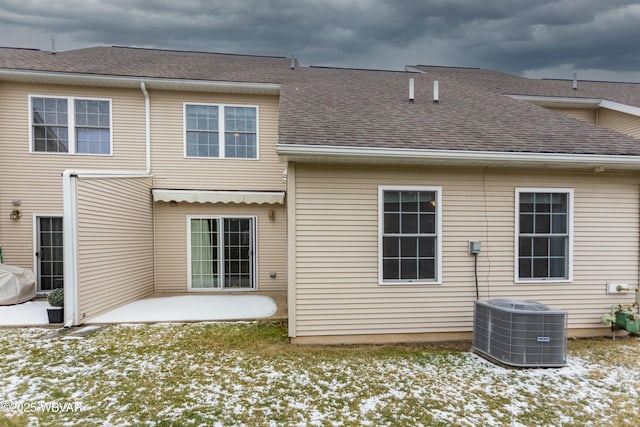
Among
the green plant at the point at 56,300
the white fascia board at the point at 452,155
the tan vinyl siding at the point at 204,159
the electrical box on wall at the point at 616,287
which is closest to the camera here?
the white fascia board at the point at 452,155

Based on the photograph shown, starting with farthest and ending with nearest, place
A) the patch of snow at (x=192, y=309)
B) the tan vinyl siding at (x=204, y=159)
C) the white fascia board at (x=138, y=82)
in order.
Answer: the tan vinyl siding at (x=204, y=159), the white fascia board at (x=138, y=82), the patch of snow at (x=192, y=309)

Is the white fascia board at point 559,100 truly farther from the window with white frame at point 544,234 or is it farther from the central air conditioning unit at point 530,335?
the central air conditioning unit at point 530,335

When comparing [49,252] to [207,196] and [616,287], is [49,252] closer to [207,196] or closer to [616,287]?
[207,196]

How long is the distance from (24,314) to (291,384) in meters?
6.49

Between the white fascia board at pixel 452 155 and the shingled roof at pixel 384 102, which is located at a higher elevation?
the shingled roof at pixel 384 102

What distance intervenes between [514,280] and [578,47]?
72.9 ft

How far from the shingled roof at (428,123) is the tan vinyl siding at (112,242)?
437 cm

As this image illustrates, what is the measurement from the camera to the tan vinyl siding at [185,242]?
882cm

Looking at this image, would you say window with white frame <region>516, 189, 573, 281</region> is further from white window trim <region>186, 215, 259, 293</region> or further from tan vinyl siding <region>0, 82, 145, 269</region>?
tan vinyl siding <region>0, 82, 145, 269</region>

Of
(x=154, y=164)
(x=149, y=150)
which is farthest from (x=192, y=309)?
(x=149, y=150)

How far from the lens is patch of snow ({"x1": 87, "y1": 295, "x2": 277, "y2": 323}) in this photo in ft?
21.1

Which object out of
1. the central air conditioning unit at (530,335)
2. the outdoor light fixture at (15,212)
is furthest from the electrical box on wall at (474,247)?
the outdoor light fixture at (15,212)

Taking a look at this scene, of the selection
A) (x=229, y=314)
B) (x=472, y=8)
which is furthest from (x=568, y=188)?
(x=472, y=8)

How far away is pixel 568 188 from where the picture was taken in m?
5.77
